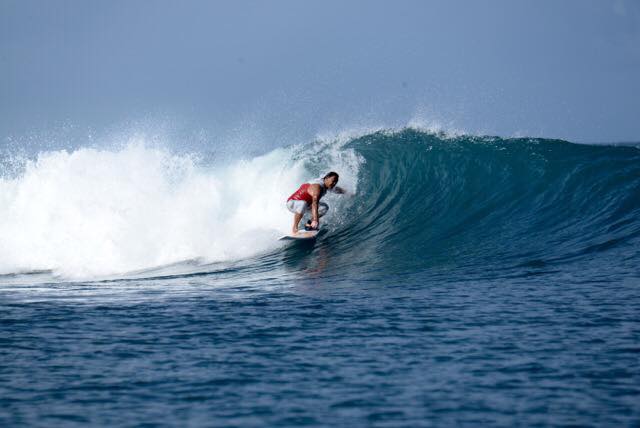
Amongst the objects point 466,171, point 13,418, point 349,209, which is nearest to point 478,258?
point 349,209


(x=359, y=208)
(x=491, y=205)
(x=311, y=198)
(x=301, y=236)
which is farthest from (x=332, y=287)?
(x=491, y=205)

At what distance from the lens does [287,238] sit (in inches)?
500

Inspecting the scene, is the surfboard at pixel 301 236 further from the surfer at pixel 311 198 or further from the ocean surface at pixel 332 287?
the ocean surface at pixel 332 287

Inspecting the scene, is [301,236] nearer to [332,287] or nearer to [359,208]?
[359,208]

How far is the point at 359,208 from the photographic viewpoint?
14.6 meters

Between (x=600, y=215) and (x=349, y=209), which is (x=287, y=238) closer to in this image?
(x=349, y=209)

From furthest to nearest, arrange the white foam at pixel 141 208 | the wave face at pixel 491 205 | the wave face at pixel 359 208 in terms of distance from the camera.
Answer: the white foam at pixel 141 208
the wave face at pixel 359 208
the wave face at pixel 491 205

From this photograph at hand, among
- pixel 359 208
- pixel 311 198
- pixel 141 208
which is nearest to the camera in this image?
pixel 311 198

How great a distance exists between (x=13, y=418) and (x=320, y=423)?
1.88 m

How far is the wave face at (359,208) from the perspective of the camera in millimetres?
11117

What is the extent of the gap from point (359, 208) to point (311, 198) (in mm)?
1976

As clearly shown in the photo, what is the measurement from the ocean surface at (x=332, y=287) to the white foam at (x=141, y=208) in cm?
5

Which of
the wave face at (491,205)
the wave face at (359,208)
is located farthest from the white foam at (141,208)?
the wave face at (491,205)

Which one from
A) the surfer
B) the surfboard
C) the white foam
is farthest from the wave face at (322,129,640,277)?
the white foam
